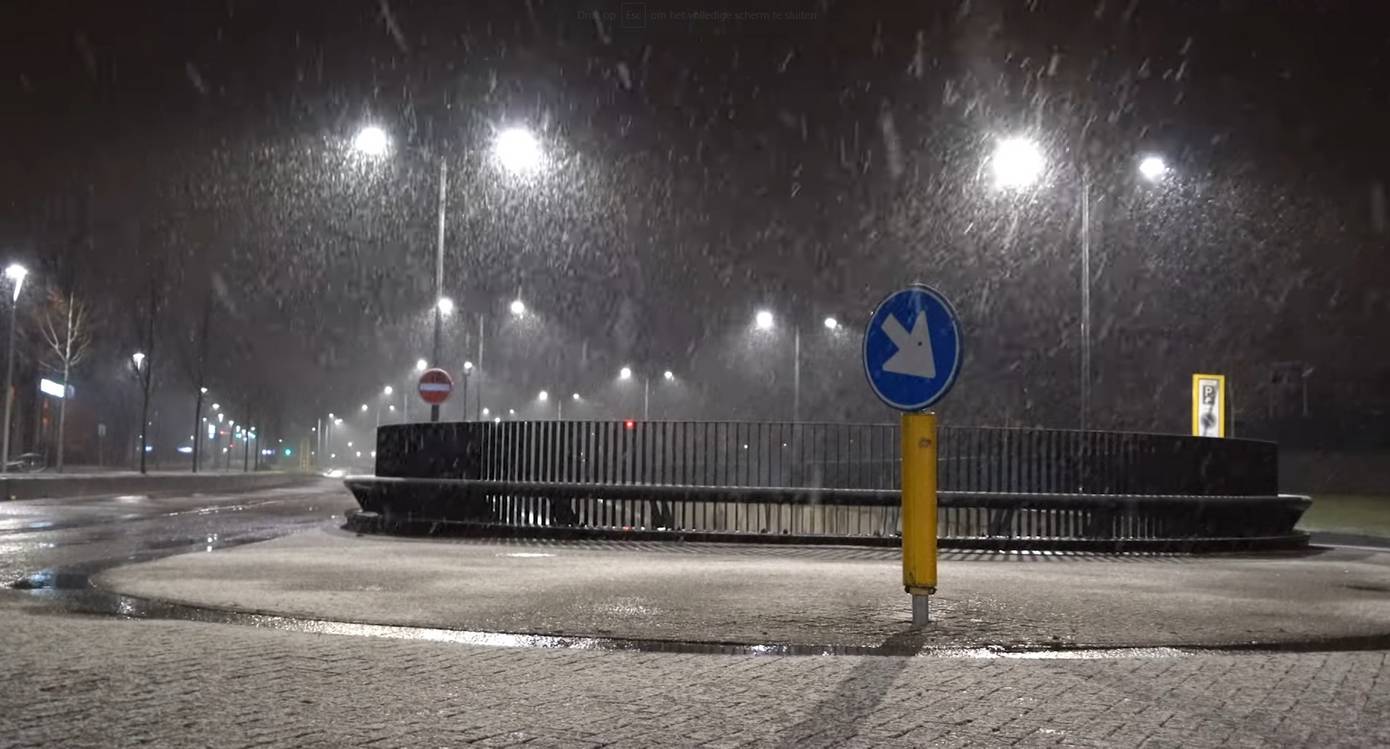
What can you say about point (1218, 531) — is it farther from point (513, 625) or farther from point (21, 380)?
point (21, 380)

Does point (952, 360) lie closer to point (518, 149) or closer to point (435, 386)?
point (518, 149)

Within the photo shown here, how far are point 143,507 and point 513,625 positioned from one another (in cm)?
2168

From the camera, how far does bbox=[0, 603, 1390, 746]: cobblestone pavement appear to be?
483 cm

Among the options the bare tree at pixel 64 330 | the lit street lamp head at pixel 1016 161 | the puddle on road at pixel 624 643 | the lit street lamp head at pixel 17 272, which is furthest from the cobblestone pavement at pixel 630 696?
the bare tree at pixel 64 330

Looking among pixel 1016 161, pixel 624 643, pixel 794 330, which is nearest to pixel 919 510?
pixel 624 643

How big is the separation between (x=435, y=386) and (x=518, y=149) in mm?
4675

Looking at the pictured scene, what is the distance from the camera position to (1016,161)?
18.4m

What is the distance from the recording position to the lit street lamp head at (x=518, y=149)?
20641 millimetres

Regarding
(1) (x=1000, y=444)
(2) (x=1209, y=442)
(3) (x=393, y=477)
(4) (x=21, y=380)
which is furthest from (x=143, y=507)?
(4) (x=21, y=380)

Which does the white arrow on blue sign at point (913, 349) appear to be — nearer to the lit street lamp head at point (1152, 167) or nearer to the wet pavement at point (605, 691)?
the wet pavement at point (605, 691)

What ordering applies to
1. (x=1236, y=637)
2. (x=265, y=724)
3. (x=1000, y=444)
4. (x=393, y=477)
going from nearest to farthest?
(x=265, y=724)
(x=1236, y=637)
(x=1000, y=444)
(x=393, y=477)

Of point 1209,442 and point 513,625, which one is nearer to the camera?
point 513,625

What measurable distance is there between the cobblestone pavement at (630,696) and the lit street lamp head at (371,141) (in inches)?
573

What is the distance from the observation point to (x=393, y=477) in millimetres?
17453
